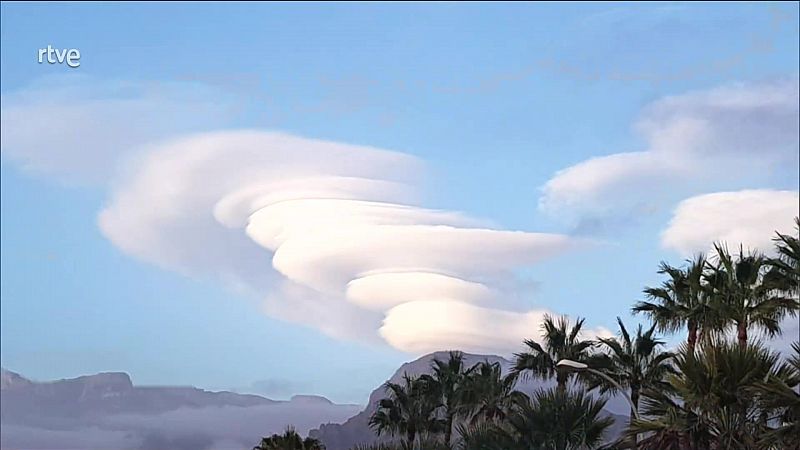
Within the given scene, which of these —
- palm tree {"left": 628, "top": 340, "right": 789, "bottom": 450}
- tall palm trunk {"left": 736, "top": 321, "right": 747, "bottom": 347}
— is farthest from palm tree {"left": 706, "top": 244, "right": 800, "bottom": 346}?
palm tree {"left": 628, "top": 340, "right": 789, "bottom": 450}

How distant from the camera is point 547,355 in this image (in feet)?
160

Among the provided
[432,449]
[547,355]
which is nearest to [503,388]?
[547,355]

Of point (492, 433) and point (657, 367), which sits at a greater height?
point (657, 367)

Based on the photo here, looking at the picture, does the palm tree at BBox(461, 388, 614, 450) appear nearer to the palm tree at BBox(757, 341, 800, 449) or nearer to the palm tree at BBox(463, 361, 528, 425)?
the palm tree at BBox(757, 341, 800, 449)

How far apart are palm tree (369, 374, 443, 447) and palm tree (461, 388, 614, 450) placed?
24838mm

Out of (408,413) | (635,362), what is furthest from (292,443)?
(635,362)

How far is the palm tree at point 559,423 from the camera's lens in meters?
31.3

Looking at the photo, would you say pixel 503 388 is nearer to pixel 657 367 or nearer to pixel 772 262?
pixel 657 367

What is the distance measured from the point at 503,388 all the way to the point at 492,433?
19521 mm

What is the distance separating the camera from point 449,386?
5766cm

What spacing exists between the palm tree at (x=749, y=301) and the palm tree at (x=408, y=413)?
22849mm

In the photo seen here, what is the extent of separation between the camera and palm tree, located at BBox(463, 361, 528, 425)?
53219 millimetres

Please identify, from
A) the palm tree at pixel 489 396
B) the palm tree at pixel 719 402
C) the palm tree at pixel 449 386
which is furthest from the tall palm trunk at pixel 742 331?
the palm tree at pixel 449 386

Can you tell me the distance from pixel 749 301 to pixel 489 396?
64.9 feet
